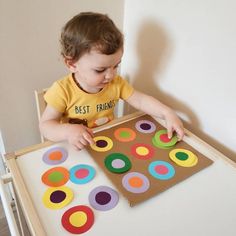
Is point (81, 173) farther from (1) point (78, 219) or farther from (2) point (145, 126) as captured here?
(2) point (145, 126)

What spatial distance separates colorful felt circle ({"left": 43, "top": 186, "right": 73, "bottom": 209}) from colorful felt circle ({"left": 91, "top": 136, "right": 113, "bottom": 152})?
14 centimetres

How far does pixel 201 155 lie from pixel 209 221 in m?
0.18

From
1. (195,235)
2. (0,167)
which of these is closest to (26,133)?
(0,167)

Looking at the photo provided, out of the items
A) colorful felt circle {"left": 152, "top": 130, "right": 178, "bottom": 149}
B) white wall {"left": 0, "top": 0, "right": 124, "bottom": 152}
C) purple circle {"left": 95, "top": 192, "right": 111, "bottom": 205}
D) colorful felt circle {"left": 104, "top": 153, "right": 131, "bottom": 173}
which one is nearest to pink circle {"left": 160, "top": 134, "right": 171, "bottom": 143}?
colorful felt circle {"left": 152, "top": 130, "right": 178, "bottom": 149}

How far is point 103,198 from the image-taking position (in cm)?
52

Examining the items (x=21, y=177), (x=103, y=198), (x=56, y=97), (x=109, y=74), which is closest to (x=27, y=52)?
(x=56, y=97)

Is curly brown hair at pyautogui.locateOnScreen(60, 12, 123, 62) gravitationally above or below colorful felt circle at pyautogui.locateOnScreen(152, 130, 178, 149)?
above

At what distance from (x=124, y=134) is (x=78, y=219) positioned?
0.90 feet

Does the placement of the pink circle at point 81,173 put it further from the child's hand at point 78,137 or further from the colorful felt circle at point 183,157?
the colorful felt circle at point 183,157

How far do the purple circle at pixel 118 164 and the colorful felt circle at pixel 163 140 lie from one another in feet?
0.39

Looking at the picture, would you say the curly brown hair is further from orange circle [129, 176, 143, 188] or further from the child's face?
orange circle [129, 176, 143, 188]

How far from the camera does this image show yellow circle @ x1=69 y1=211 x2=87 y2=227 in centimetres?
46

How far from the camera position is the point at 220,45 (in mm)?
611

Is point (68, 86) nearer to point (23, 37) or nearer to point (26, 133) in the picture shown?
point (23, 37)
